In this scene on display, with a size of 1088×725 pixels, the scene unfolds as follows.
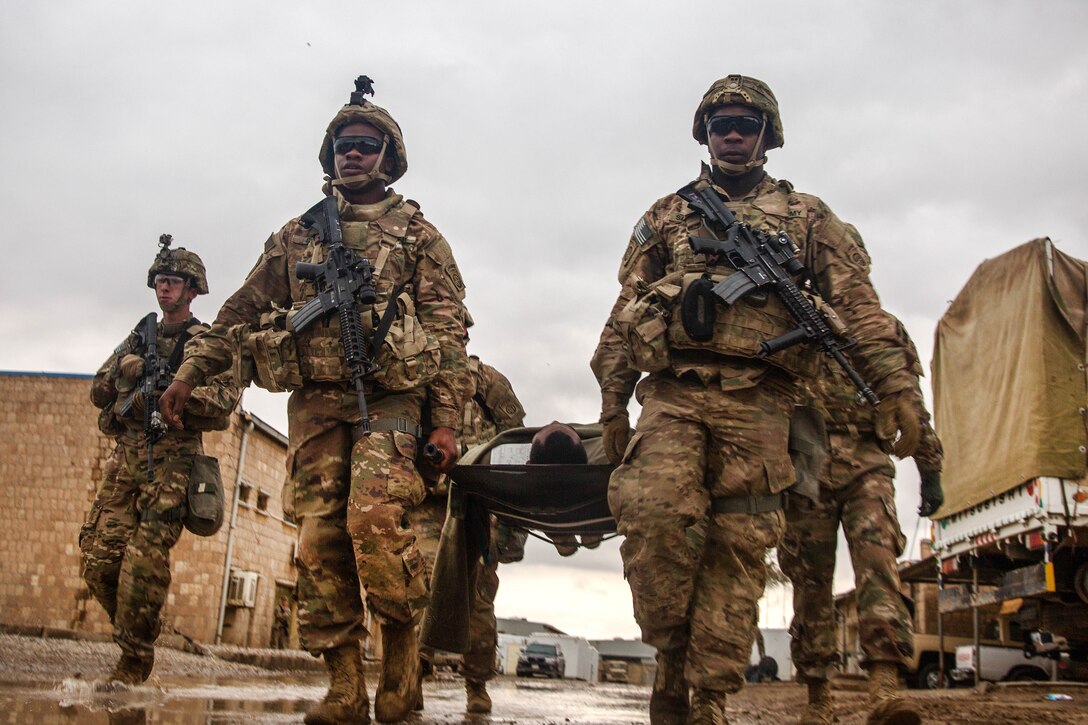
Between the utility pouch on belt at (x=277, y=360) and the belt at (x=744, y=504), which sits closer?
the belt at (x=744, y=504)

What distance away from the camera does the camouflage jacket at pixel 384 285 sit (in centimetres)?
514

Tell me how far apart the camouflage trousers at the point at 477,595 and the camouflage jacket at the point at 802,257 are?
215 cm

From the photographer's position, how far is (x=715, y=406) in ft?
14.3

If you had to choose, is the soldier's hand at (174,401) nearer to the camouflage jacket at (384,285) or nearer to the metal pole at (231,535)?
the camouflage jacket at (384,285)

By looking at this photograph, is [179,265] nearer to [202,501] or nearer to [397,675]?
[202,501]

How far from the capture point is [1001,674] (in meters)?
17.9

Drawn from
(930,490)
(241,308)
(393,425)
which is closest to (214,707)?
(393,425)

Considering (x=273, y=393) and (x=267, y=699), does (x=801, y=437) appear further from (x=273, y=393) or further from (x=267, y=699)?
(x=267, y=699)

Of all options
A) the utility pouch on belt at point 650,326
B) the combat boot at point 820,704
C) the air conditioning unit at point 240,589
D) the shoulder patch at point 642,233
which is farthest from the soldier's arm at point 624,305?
the air conditioning unit at point 240,589

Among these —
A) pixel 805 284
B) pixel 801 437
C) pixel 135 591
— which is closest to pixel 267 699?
pixel 135 591

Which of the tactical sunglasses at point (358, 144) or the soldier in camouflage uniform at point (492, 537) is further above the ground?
the tactical sunglasses at point (358, 144)

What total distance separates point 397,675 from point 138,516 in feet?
9.27

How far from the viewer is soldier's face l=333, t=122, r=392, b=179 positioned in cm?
548

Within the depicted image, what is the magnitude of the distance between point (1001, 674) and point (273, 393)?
16.6m
